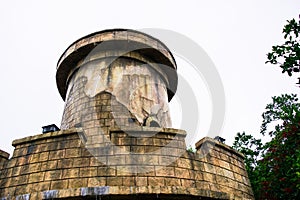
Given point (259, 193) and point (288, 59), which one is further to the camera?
point (259, 193)

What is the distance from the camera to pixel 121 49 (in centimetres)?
830

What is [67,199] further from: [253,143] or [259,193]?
[253,143]

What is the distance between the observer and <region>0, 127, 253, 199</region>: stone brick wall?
4492 mm

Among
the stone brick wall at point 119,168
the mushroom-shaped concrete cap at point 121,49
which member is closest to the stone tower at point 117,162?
the stone brick wall at point 119,168

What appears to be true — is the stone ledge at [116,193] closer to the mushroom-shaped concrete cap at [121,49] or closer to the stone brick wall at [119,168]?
the stone brick wall at [119,168]

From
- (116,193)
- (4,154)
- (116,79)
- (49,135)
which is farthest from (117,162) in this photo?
(116,79)

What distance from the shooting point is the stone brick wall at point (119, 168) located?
449 cm

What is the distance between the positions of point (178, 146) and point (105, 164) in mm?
1449

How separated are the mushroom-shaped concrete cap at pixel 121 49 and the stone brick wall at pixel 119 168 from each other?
12.3 feet

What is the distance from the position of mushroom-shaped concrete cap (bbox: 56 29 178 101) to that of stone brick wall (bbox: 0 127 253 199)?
3750 mm

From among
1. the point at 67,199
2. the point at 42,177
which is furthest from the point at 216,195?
the point at 42,177

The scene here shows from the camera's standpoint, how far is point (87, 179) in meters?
4.56

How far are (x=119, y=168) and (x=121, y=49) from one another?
15.2ft

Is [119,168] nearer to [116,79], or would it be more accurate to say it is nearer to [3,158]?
[3,158]
